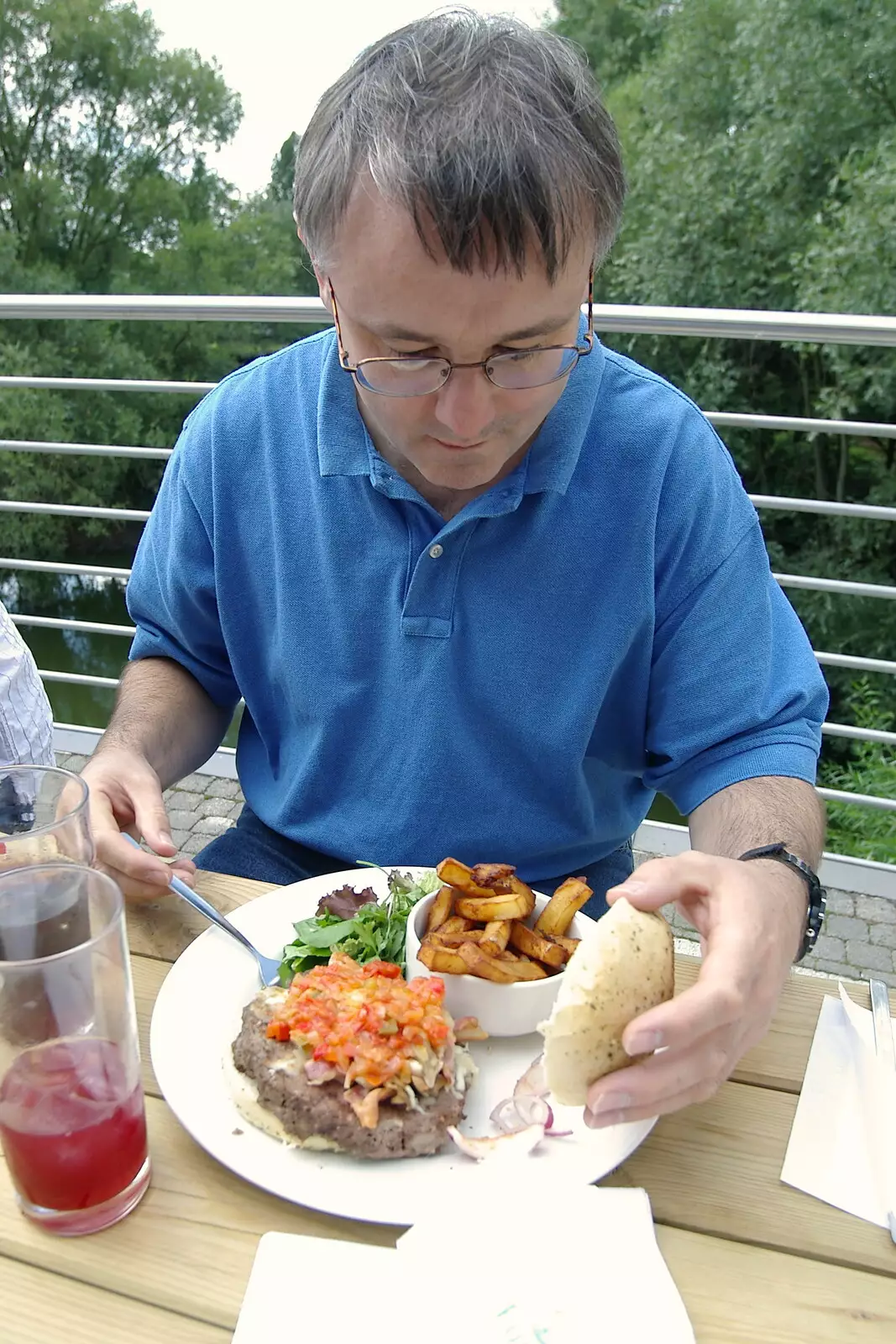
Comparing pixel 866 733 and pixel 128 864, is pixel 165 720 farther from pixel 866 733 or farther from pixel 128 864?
pixel 866 733

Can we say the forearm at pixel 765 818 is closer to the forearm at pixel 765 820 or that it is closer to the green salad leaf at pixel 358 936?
the forearm at pixel 765 820

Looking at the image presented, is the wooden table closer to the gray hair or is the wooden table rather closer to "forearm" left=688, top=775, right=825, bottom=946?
"forearm" left=688, top=775, right=825, bottom=946

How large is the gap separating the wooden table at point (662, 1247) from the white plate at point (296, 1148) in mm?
23

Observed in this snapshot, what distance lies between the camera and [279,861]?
163 cm

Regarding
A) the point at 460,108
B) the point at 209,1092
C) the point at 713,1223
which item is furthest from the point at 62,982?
the point at 460,108

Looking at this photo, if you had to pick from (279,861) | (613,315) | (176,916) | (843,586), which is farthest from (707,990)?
(843,586)

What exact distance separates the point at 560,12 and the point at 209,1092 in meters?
17.9

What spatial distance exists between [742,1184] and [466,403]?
2.78 ft

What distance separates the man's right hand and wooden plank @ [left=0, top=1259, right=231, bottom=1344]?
18.4 inches

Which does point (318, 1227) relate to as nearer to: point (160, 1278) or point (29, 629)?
point (160, 1278)

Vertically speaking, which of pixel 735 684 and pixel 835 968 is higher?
pixel 735 684

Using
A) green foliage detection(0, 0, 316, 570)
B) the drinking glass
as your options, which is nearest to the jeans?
the drinking glass

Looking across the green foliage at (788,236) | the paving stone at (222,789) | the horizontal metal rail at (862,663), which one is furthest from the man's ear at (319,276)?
the green foliage at (788,236)

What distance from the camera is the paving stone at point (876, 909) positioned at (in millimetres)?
3290
